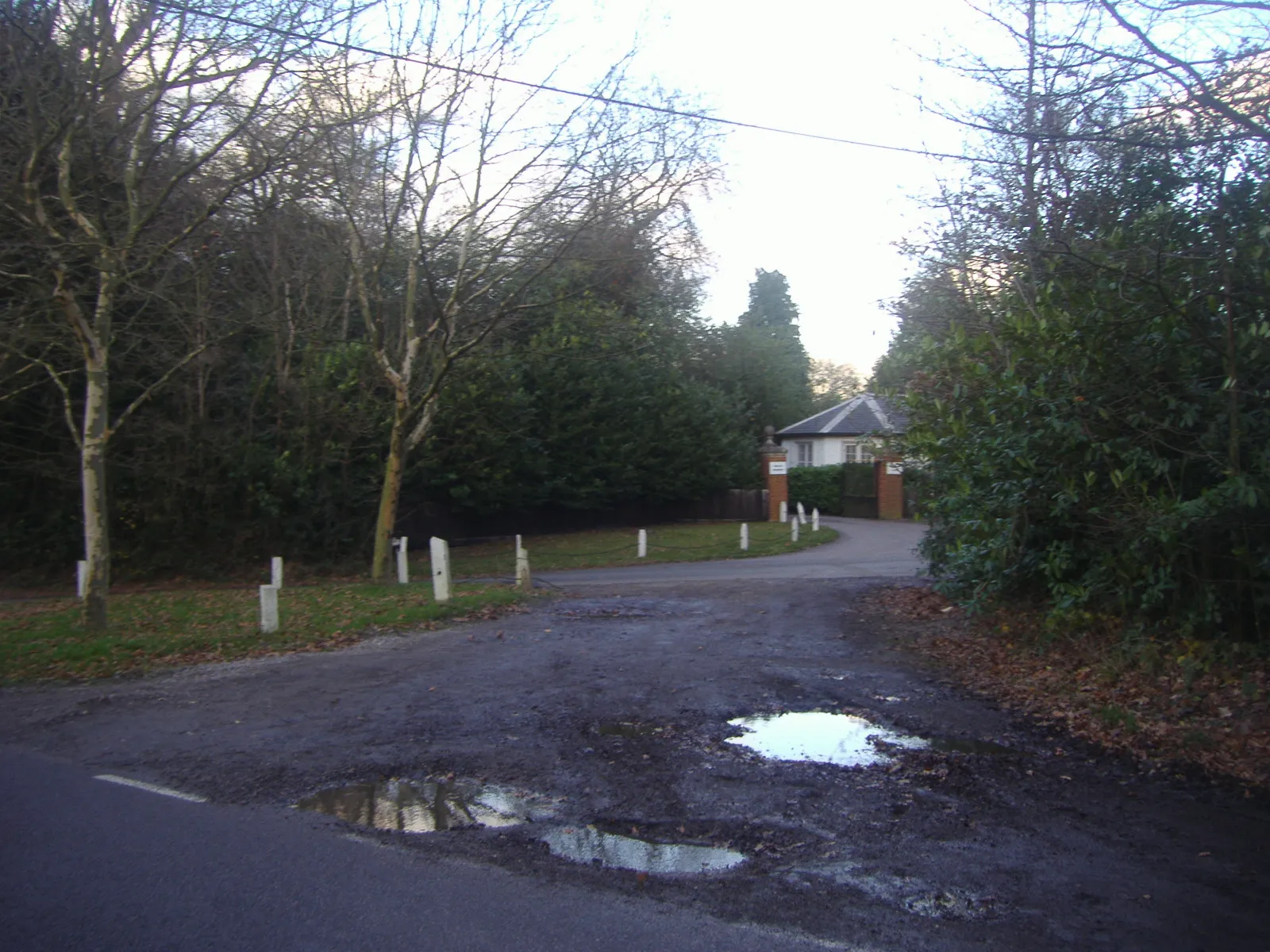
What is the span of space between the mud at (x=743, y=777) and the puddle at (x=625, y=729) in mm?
47

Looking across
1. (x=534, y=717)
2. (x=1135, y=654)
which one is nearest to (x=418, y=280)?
(x=534, y=717)

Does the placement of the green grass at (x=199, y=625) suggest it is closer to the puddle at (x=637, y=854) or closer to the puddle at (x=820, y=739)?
the puddle at (x=820, y=739)

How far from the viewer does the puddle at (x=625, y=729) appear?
317 inches

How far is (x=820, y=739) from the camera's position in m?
7.98

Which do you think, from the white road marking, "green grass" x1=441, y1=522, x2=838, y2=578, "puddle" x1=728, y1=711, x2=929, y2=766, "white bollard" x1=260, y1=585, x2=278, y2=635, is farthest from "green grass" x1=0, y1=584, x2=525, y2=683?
"green grass" x1=441, y1=522, x2=838, y2=578

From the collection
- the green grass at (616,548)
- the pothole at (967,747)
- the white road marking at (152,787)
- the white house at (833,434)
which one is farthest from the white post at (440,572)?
the white house at (833,434)

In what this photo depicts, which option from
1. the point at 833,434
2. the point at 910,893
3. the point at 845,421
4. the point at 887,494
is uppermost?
the point at 845,421

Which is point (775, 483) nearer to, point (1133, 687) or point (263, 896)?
point (1133, 687)

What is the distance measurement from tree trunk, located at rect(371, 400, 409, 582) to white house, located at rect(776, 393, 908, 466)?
31.1 meters

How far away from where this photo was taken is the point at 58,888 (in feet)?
16.7

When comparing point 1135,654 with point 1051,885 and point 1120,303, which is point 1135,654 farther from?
point 1051,885

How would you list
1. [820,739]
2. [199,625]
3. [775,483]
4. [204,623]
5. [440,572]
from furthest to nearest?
1. [775,483]
2. [440,572]
3. [204,623]
4. [199,625]
5. [820,739]

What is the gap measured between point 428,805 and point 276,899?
1.54 m

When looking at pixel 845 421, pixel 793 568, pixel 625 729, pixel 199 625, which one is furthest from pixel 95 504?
pixel 845 421
